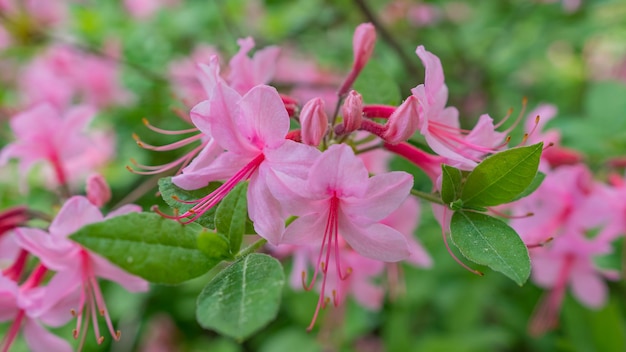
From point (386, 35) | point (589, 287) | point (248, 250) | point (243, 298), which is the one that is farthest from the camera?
point (386, 35)

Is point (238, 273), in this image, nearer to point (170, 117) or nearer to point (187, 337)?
point (170, 117)

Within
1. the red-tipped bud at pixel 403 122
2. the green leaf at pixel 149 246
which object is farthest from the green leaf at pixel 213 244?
the red-tipped bud at pixel 403 122

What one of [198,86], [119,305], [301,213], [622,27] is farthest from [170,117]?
[622,27]

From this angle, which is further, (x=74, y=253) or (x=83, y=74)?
(x=83, y=74)

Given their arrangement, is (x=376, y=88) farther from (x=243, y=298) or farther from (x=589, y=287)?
(x=589, y=287)

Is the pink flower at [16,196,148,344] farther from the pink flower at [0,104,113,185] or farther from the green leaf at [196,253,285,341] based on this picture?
the pink flower at [0,104,113,185]

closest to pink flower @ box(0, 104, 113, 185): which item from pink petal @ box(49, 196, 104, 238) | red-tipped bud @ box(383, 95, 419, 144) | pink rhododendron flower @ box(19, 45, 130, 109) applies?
pink petal @ box(49, 196, 104, 238)

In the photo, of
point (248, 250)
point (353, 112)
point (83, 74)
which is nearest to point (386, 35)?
point (353, 112)
